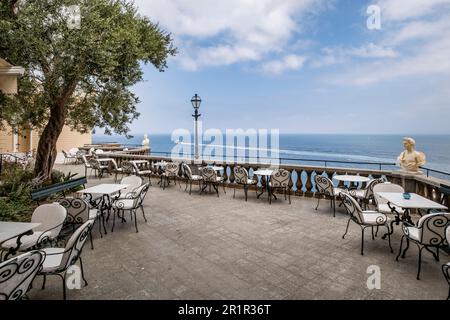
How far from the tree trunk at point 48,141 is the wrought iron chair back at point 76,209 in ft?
13.5

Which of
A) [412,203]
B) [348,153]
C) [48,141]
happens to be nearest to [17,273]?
[412,203]

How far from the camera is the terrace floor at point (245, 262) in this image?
2670mm

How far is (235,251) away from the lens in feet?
12.1

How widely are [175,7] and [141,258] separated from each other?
28.0 ft

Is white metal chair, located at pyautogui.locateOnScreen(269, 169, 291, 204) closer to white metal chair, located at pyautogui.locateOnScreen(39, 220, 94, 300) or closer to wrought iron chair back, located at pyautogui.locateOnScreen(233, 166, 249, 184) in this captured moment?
wrought iron chair back, located at pyautogui.locateOnScreen(233, 166, 249, 184)

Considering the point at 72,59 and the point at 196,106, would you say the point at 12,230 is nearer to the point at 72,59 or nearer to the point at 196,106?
the point at 72,59

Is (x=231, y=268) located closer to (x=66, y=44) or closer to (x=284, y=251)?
(x=284, y=251)

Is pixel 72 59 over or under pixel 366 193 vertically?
over

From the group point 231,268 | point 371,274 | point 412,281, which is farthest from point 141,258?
point 412,281

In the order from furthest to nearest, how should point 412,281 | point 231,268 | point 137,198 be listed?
point 137,198 → point 231,268 → point 412,281

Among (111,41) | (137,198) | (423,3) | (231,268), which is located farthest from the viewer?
(111,41)

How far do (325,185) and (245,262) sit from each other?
3259mm

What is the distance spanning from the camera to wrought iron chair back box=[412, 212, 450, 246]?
9.59ft
